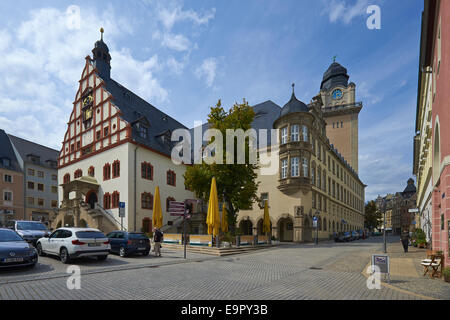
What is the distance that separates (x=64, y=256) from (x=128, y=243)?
10.5 feet

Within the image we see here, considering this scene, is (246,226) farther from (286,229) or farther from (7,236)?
(7,236)

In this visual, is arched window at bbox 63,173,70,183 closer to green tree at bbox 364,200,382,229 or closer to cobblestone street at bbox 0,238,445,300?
cobblestone street at bbox 0,238,445,300

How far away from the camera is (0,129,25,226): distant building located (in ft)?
137

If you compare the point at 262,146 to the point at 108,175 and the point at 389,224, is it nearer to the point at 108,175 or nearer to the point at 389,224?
the point at 108,175

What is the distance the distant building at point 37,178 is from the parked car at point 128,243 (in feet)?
122

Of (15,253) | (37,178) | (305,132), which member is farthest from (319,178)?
(37,178)

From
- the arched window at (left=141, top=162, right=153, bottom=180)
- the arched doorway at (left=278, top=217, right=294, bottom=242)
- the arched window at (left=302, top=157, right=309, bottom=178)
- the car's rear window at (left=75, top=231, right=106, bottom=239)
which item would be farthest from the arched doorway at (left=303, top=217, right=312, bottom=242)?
the car's rear window at (left=75, top=231, right=106, bottom=239)

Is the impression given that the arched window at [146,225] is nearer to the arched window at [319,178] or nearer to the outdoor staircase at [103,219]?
the outdoor staircase at [103,219]

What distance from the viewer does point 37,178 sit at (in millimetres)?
46719

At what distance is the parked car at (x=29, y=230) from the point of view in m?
16.5

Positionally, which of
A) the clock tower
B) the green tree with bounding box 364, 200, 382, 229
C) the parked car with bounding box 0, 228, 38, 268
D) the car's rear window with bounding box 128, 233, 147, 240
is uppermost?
the clock tower

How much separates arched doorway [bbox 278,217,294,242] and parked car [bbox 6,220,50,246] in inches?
909

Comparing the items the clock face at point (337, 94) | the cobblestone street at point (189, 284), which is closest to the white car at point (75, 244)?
the cobblestone street at point (189, 284)
